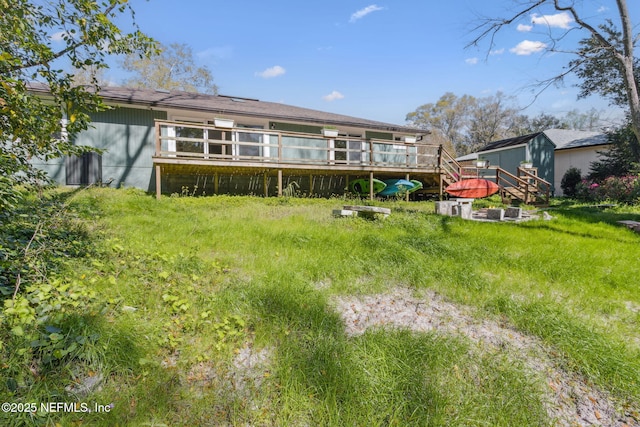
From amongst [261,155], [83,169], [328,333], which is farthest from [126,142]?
[328,333]

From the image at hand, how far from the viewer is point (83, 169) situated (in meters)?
10.5

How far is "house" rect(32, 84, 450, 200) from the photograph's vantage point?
33.8 feet

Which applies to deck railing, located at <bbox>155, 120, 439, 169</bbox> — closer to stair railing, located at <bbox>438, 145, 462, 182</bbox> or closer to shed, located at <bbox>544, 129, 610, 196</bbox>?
stair railing, located at <bbox>438, 145, 462, 182</bbox>

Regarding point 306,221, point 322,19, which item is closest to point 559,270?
point 306,221

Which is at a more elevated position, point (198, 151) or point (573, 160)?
point (573, 160)

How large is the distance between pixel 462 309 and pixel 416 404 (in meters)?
1.57

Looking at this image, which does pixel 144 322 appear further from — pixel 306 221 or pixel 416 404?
pixel 306 221

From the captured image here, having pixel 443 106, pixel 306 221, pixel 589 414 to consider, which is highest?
pixel 443 106

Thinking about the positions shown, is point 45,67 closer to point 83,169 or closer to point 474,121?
point 83,169

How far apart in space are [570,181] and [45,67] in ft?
82.9

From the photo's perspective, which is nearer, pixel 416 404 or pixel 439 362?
pixel 416 404

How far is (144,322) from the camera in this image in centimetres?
248

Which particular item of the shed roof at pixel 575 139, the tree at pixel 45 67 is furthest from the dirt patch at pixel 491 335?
the shed roof at pixel 575 139

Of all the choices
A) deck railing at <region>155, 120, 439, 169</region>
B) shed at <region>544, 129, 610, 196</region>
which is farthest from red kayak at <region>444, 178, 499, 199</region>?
shed at <region>544, 129, 610, 196</region>
